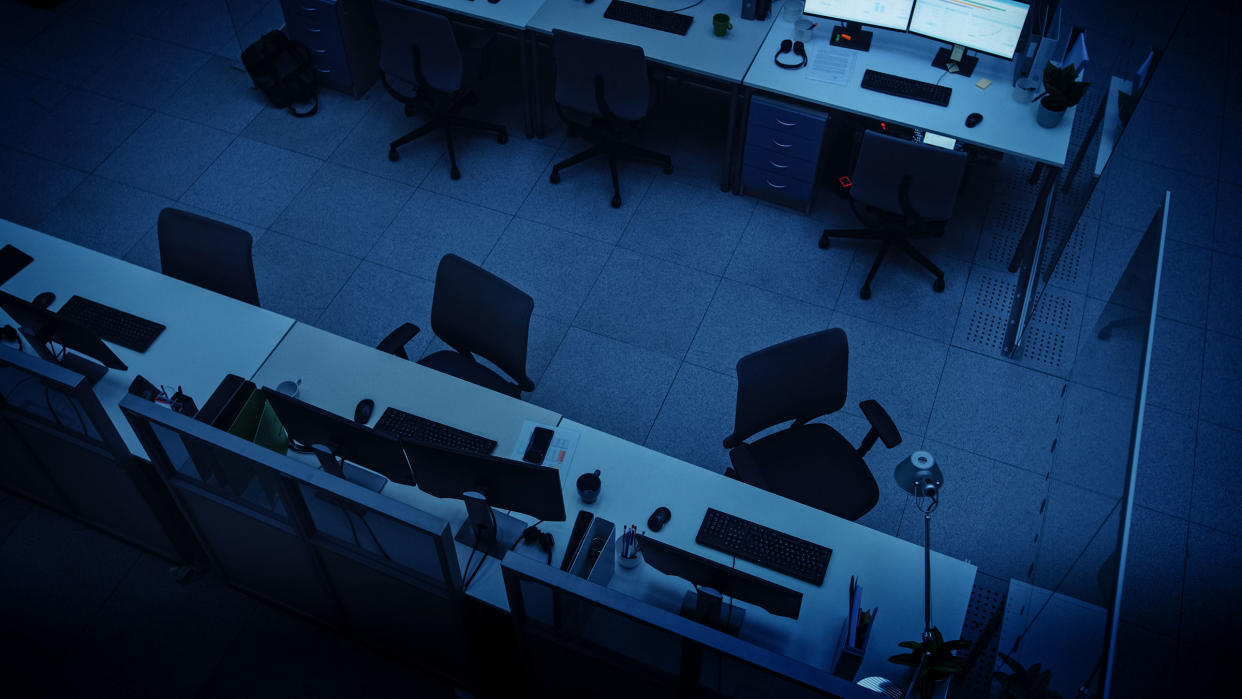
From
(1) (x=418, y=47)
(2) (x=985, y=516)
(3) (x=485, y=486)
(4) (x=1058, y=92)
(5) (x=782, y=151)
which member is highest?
(4) (x=1058, y=92)

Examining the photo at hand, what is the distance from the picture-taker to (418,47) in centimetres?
477

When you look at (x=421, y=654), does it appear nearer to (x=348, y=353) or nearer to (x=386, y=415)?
(x=386, y=415)

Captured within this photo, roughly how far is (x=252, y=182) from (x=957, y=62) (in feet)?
13.0

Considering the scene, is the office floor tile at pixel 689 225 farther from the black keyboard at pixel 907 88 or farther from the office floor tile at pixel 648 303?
the black keyboard at pixel 907 88

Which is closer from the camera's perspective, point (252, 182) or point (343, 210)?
point (343, 210)

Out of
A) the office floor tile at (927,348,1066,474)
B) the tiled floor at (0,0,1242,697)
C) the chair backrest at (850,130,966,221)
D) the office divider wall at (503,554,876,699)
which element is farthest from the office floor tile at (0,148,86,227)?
the office floor tile at (927,348,1066,474)

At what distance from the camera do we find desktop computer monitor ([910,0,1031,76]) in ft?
14.6

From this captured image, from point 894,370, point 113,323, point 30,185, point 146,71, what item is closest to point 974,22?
point 894,370

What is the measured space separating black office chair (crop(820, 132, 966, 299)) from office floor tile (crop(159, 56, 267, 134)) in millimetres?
3724

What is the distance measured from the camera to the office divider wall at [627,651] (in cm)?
220

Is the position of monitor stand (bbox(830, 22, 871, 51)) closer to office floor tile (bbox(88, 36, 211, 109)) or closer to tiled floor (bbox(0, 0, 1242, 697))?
tiled floor (bbox(0, 0, 1242, 697))

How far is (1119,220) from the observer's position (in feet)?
16.7

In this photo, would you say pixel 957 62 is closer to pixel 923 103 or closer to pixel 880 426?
pixel 923 103

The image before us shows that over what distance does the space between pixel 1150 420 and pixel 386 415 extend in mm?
3561
